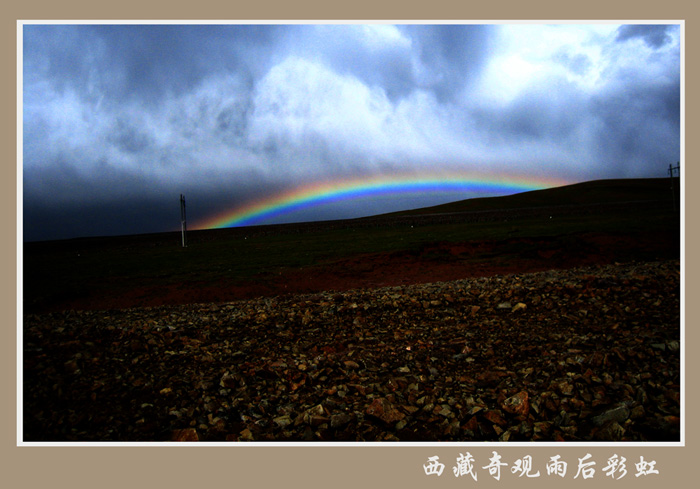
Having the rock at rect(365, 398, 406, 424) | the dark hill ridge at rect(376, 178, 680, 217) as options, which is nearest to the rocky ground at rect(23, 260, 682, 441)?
the rock at rect(365, 398, 406, 424)

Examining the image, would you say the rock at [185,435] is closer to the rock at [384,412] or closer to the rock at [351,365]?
the rock at [384,412]

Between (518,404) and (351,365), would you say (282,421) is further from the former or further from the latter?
(518,404)

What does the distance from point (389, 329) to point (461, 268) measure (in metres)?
10.8

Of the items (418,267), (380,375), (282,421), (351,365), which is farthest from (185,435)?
(418,267)

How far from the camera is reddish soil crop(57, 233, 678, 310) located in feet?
48.3

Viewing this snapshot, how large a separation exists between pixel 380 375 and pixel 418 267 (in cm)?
1325

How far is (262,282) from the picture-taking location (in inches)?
656

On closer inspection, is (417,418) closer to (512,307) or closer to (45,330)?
(512,307)

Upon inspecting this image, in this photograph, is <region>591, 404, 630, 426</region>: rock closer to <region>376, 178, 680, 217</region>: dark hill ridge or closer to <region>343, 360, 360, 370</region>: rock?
<region>343, 360, 360, 370</region>: rock

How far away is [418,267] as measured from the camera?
18.6 m

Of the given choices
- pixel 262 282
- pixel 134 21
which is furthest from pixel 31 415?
pixel 262 282

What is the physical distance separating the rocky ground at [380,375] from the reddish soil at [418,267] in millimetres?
6550

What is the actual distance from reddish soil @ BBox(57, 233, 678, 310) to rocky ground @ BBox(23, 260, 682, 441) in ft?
21.5

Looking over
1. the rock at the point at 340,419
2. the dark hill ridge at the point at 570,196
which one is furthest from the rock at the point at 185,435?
the dark hill ridge at the point at 570,196
